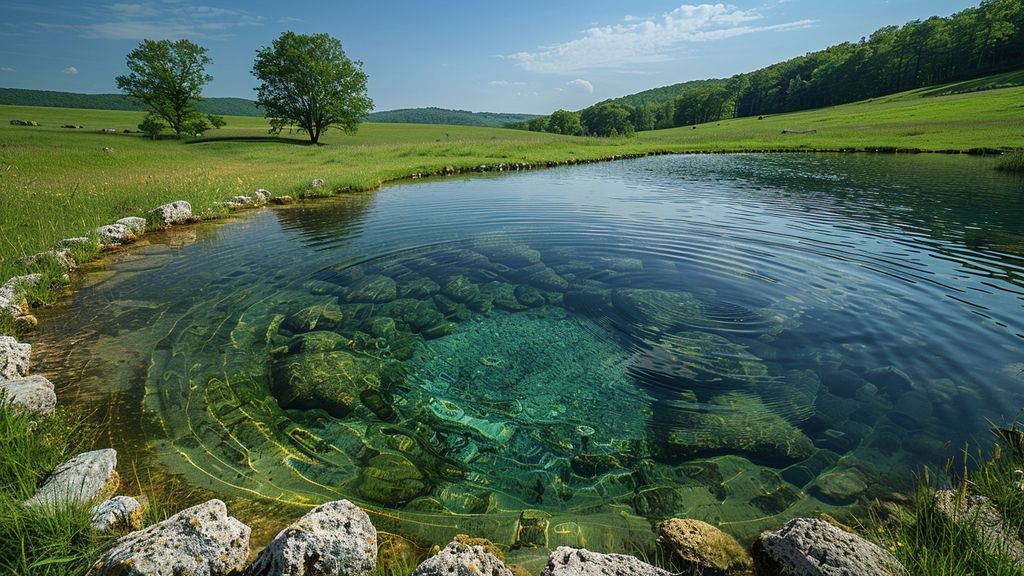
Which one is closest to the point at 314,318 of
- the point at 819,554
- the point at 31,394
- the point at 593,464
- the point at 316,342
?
the point at 316,342

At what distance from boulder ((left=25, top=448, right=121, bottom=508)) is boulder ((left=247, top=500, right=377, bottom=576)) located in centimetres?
188

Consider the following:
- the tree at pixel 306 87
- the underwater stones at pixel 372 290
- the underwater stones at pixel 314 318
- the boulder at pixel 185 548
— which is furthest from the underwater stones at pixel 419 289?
the tree at pixel 306 87

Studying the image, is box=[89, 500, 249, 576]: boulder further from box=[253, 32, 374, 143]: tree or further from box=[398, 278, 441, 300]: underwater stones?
box=[253, 32, 374, 143]: tree

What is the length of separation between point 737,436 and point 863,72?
164m

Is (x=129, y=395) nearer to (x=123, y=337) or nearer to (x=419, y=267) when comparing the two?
(x=123, y=337)

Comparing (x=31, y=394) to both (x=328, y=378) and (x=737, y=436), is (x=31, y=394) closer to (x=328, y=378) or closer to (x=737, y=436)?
(x=328, y=378)

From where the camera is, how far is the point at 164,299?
9.46 m

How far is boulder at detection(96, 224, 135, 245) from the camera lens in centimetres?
1355

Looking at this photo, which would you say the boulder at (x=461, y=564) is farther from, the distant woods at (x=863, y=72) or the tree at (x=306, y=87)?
the distant woods at (x=863, y=72)

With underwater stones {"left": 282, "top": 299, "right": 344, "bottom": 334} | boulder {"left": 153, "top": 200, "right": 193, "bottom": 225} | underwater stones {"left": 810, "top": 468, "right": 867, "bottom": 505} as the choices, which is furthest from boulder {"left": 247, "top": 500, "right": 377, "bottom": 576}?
boulder {"left": 153, "top": 200, "right": 193, "bottom": 225}

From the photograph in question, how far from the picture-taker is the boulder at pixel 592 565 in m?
2.96

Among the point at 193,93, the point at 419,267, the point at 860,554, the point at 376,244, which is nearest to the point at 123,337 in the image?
the point at 419,267

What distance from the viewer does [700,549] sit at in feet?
11.4

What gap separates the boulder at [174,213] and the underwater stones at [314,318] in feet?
40.6
